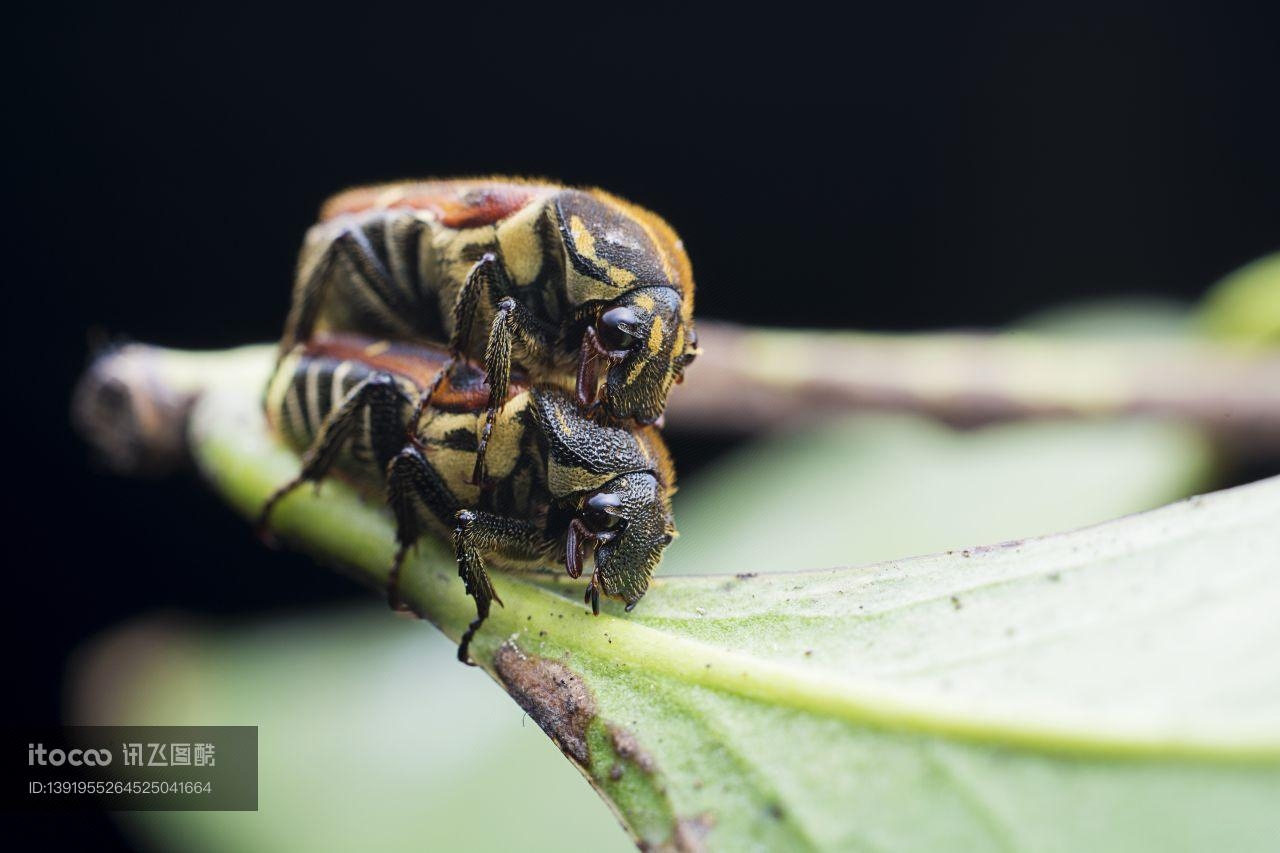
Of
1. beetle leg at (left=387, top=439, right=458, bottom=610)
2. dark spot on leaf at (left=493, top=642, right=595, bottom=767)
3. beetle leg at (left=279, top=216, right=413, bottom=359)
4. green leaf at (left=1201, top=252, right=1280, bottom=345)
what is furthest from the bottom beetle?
green leaf at (left=1201, top=252, right=1280, bottom=345)

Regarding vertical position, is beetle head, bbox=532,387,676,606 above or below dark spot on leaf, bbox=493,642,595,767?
above

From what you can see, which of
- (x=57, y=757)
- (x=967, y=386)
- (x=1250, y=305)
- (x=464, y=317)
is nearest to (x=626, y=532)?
Result: (x=464, y=317)

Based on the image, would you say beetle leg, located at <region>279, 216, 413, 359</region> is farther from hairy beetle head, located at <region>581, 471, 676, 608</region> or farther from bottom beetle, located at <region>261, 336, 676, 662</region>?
hairy beetle head, located at <region>581, 471, 676, 608</region>

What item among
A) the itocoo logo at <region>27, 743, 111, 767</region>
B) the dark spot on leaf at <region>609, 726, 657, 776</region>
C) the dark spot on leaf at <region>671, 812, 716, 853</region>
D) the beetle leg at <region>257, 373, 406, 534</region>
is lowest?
the itocoo logo at <region>27, 743, 111, 767</region>

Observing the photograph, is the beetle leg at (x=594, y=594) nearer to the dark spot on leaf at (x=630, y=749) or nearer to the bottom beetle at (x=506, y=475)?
the bottom beetle at (x=506, y=475)

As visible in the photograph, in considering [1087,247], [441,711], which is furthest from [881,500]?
[1087,247]

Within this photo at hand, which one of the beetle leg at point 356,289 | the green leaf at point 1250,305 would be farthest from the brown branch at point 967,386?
the beetle leg at point 356,289

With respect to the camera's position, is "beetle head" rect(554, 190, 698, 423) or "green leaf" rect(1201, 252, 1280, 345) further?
"green leaf" rect(1201, 252, 1280, 345)

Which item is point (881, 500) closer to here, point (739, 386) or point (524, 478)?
point (739, 386)
